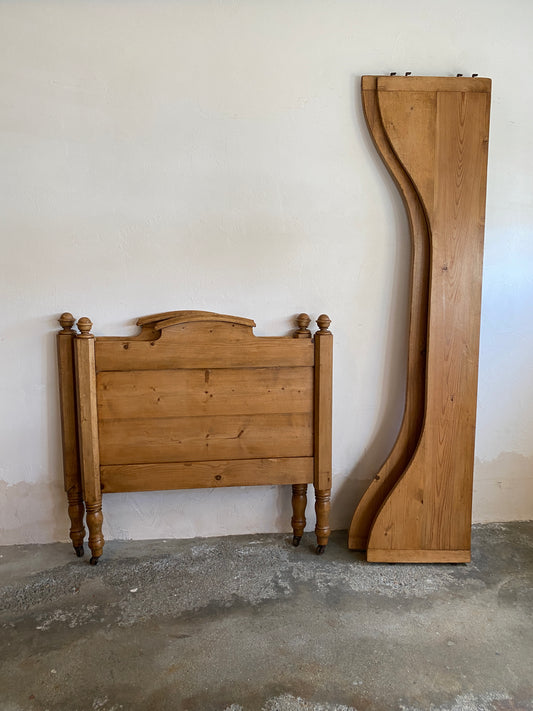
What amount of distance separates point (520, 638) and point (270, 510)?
111cm

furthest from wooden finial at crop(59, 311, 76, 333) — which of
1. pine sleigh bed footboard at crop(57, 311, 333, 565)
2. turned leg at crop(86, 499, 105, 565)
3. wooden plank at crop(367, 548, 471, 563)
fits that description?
wooden plank at crop(367, 548, 471, 563)

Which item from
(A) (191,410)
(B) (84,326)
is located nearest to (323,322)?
(A) (191,410)

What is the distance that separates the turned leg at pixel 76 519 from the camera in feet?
7.54

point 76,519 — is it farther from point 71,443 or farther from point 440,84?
point 440,84

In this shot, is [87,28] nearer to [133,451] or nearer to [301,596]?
[133,451]

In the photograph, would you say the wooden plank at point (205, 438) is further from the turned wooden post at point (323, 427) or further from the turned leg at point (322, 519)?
the turned leg at point (322, 519)

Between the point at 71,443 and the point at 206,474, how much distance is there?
60cm

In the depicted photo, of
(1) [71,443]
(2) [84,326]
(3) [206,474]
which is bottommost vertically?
(3) [206,474]

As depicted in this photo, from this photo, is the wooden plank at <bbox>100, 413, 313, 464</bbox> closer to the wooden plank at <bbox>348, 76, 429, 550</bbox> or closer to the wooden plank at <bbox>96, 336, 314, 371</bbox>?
the wooden plank at <bbox>96, 336, 314, 371</bbox>

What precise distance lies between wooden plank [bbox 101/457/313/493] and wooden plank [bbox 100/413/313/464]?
25mm

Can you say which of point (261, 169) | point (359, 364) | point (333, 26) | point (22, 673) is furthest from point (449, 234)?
point (22, 673)

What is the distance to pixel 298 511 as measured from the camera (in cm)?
240

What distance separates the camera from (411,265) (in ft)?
7.55

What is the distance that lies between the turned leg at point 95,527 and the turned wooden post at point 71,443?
0.12 meters
